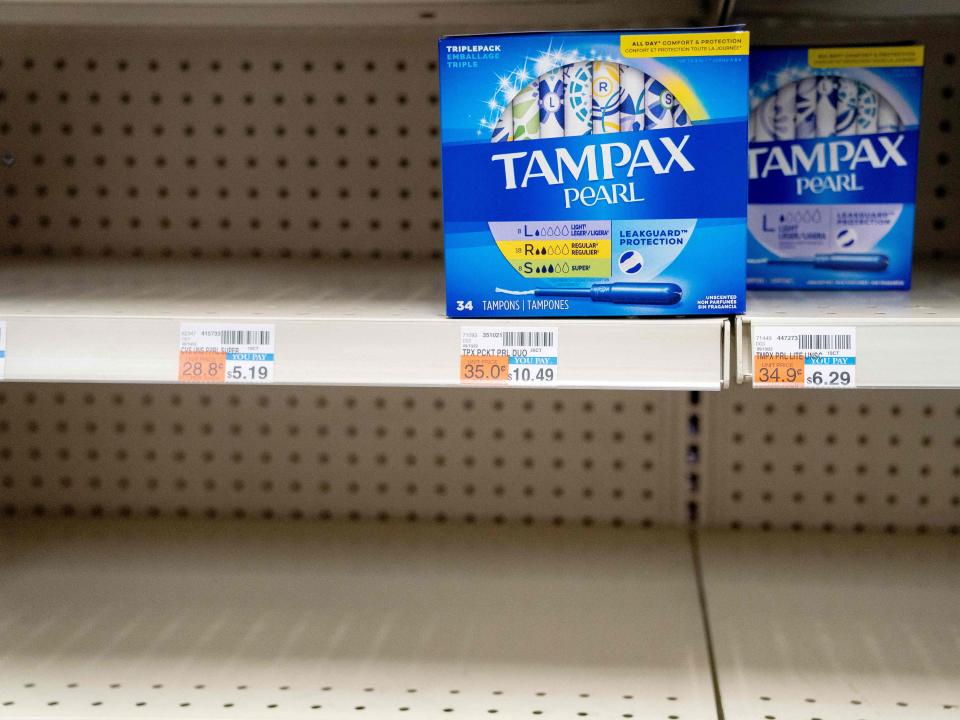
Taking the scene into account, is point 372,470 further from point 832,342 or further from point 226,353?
point 832,342

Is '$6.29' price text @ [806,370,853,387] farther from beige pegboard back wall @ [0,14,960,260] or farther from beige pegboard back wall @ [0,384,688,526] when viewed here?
beige pegboard back wall @ [0,14,960,260]

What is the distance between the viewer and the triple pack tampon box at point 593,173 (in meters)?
0.95


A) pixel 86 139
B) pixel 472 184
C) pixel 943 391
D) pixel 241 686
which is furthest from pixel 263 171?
pixel 943 391

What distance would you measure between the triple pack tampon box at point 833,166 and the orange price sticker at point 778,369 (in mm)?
242

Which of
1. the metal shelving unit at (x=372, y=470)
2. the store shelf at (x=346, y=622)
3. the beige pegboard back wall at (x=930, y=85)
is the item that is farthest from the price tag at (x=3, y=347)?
the beige pegboard back wall at (x=930, y=85)

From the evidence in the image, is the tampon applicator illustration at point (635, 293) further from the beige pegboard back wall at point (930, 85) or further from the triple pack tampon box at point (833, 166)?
the beige pegboard back wall at point (930, 85)

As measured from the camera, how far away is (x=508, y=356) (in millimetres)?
969

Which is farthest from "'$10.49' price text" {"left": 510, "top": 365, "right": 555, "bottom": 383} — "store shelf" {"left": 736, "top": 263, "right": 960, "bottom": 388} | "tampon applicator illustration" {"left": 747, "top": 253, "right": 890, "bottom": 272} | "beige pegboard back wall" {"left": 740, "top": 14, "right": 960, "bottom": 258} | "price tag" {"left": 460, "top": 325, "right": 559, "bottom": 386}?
"beige pegboard back wall" {"left": 740, "top": 14, "right": 960, "bottom": 258}

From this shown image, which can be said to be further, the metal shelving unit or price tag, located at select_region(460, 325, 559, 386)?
the metal shelving unit

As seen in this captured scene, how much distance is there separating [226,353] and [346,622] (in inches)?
19.9

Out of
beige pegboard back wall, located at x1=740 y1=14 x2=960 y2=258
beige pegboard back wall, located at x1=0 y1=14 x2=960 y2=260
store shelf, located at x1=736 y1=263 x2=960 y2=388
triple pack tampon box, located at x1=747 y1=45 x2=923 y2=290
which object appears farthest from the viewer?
beige pegboard back wall, located at x1=0 y1=14 x2=960 y2=260

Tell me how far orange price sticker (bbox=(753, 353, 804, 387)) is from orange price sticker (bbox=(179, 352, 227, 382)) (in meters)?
0.56

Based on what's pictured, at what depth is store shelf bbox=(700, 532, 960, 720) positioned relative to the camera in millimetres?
1140

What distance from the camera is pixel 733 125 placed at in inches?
37.2
